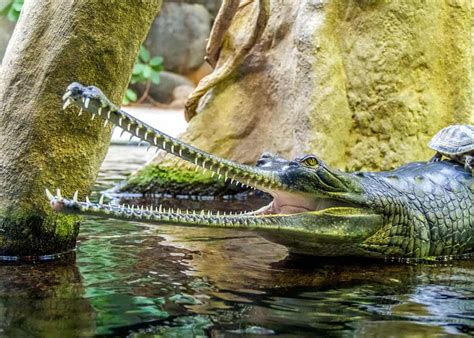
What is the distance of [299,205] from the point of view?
441 centimetres

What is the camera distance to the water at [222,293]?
2.97 metres

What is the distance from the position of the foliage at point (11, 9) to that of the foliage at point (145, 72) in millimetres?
5201

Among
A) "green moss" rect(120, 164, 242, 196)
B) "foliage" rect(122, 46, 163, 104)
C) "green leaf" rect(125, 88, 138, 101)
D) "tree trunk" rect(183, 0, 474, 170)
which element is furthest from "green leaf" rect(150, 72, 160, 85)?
"tree trunk" rect(183, 0, 474, 170)

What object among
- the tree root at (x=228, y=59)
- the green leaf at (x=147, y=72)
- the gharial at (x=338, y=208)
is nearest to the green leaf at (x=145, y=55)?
the green leaf at (x=147, y=72)

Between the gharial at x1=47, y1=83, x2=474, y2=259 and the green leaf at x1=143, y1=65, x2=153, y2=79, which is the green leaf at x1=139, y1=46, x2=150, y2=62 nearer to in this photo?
the green leaf at x1=143, y1=65, x2=153, y2=79

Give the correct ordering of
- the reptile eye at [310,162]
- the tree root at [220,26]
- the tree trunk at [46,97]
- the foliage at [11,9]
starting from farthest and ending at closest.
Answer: the foliage at [11,9] < the tree root at [220,26] < the reptile eye at [310,162] < the tree trunk at [46,97]

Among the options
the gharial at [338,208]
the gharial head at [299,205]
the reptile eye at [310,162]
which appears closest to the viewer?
the gharial at [338,208]

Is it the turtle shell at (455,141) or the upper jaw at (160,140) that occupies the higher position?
the turtle shell at (455,141)

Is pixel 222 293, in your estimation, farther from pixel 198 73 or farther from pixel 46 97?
pixel 198 73

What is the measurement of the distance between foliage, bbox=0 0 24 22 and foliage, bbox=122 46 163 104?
520 cm

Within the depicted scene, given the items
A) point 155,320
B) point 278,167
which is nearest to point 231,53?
point 278,167

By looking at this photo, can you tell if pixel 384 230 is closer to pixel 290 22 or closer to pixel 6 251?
pixel 6 251

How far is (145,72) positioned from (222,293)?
16503 mm

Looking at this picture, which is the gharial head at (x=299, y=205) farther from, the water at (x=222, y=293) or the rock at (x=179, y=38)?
the rock at (x=179, y=38)
